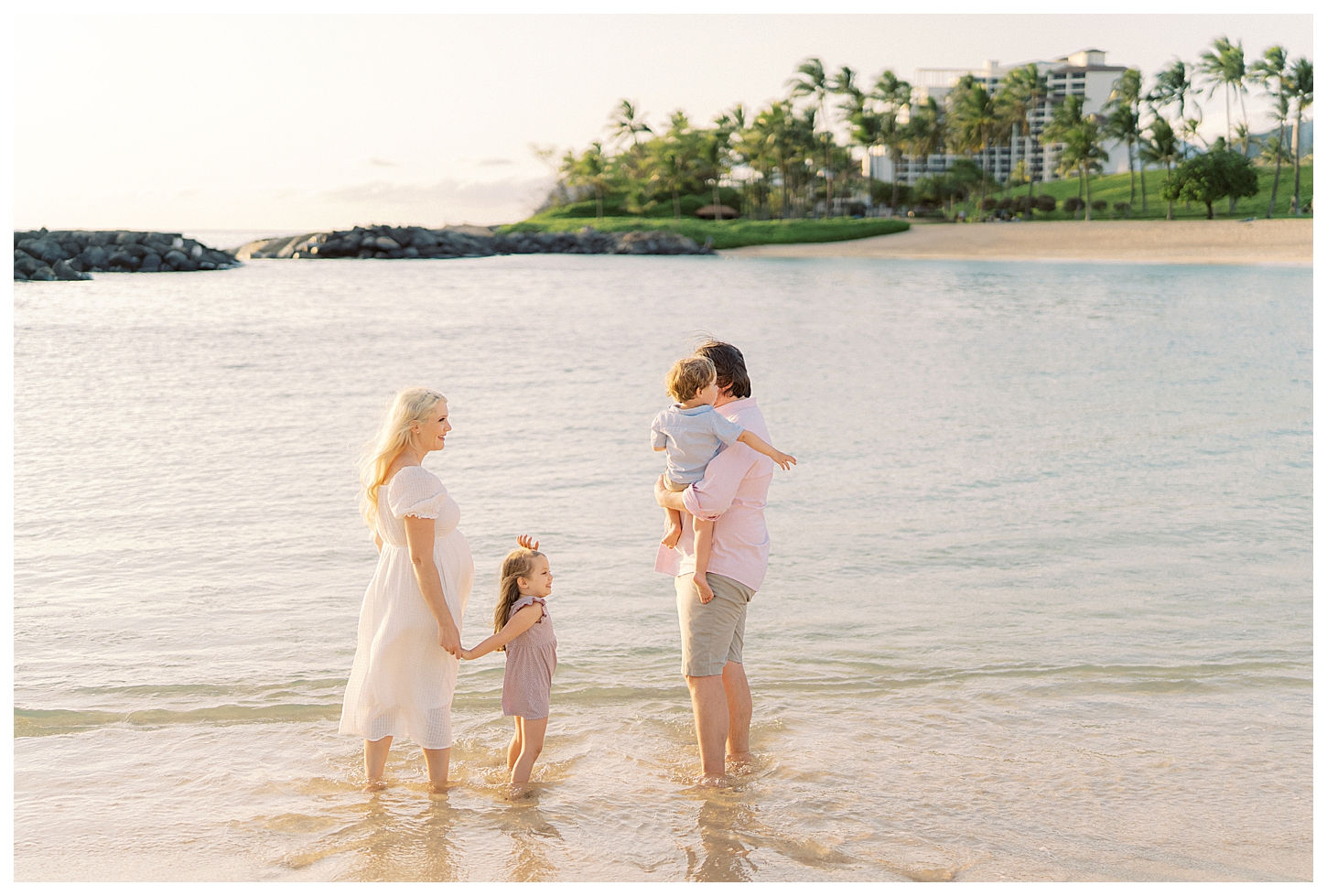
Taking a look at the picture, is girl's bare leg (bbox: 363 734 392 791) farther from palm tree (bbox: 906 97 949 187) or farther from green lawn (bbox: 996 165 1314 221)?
palm tree (bbox: 906 97 949 187)

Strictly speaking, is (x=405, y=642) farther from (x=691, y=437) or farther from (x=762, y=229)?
(x=762, y=229)

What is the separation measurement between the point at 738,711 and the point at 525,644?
966mm

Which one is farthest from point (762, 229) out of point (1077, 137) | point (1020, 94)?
point (1020, 94)

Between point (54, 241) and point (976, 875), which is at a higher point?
point (54, 241)

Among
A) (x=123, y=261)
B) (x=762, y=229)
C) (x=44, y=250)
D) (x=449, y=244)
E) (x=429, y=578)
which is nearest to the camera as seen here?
(x=429, y=578)

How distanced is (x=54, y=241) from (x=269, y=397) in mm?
40853

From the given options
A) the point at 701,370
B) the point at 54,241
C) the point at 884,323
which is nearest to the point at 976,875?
the point at 701,370

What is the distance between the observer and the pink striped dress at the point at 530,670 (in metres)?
4.08

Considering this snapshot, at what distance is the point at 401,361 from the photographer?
20.2m

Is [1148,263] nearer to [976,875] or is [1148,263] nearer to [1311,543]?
[1311,543]

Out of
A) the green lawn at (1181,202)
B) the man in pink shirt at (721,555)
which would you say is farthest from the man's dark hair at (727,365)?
the green lawn at (1181,202)

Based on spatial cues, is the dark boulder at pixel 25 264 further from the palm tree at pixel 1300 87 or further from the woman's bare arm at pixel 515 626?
the palm tree at pixel 1300 87

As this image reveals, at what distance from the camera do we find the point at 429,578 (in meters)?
3.79

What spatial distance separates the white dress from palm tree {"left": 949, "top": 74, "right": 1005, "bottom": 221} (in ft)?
303
